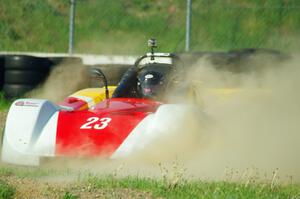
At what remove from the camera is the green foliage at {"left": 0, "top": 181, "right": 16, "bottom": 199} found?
6363 mm

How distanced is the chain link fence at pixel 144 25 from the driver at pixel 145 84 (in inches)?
315

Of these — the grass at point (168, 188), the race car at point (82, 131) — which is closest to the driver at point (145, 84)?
the race car at point (82, 131)

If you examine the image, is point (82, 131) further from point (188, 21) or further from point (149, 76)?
point (188, 21)

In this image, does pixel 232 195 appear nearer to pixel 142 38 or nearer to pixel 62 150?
pixel 62 150

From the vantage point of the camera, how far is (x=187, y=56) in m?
13.9

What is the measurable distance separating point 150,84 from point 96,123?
161 cm

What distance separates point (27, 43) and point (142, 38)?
3411mm

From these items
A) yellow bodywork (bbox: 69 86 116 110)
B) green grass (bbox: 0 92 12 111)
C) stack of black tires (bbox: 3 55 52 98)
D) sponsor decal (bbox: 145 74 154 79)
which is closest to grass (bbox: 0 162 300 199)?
sponsor decal (bbox: 145 74 154 79)

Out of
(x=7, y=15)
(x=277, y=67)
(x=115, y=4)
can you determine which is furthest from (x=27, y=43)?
(x=277, y=67)

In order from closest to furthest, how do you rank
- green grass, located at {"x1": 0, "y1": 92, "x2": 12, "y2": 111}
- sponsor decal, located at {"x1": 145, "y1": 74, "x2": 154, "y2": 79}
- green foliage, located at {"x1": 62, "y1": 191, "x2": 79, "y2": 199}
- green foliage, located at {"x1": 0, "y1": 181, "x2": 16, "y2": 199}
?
green foliage, located at {"x1": 62, "y1": 191, "x2": 79, "y2": 199} → green foliage, located at {"x1": 0, "y1": 181, "x2": 16, "y2": 199} → sponsor decal, located at {"x1": 145, "y1": 74, "x2": 154, "y2": 79} → green grass, located at {"x1": 0, "y1": 92, "x2": 12, "y2": 111}

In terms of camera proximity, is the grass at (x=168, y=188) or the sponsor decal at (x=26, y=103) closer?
the grass at (x=168, y=188)

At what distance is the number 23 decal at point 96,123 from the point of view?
8.15 metres

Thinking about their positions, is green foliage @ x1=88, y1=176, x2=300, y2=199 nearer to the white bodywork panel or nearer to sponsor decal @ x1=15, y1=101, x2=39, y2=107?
the white bodywork panel

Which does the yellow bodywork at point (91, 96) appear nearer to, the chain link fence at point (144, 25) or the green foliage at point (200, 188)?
the green foliage at point (200, 188)
